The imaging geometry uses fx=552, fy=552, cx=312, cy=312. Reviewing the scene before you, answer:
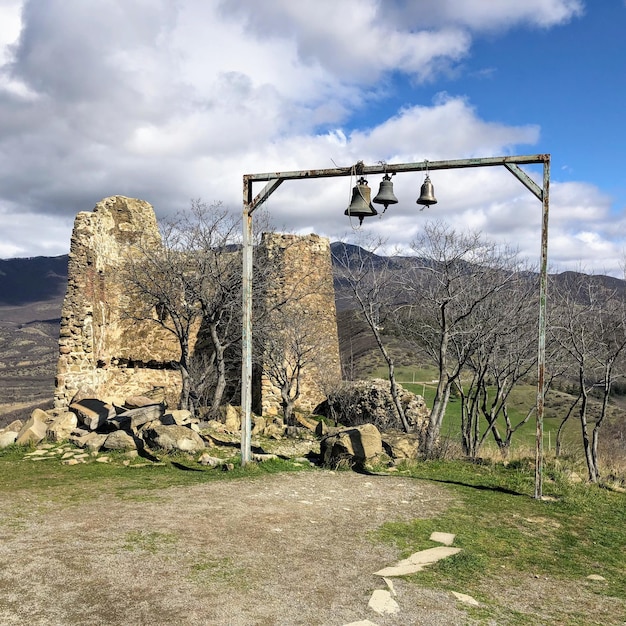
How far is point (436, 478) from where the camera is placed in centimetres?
853

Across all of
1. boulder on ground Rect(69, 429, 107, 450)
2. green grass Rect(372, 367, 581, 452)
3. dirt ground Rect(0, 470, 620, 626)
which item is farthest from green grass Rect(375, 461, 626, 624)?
green grass Rect(372, 367, 581, 452)

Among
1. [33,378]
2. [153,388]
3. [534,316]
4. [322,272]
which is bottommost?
[33,378]

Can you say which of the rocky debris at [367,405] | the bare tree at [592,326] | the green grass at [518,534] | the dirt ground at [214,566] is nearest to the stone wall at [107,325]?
the rocky debris at [367,405]

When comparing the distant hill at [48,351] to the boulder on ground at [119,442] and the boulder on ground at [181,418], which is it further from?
the boulder on ground at [119,442]

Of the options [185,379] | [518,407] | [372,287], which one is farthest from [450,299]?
[518,407]

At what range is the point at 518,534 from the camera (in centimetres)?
603

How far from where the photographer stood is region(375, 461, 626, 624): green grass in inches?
188

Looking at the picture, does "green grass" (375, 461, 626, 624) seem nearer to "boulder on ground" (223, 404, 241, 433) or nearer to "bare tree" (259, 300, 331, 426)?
"boulder on ground" (223, 404, 241, 433)

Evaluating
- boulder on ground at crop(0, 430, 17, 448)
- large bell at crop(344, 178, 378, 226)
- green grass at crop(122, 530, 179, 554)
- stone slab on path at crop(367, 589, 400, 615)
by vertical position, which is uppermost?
large bell at crop(344, 178, 378, 226)

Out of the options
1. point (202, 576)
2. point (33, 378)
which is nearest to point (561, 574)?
point (202, 576)

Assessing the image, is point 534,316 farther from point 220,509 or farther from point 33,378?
point 33,378

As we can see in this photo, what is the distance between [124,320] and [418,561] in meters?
14.7

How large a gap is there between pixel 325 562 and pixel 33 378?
7664 cm

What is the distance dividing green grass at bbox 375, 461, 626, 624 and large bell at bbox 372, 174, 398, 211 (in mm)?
4109
